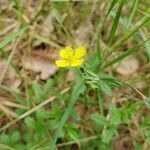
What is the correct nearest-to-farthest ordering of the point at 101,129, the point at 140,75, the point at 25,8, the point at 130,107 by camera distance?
the point at 130,107 → the point at 101,129 → the point at 140,75 → the point at 25,8

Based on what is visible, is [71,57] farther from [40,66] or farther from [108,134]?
[40,66]

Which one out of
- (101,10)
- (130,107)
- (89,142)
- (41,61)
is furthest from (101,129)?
(101,10)

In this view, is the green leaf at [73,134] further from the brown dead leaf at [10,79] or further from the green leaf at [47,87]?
the brown dead leaf at [10,79]

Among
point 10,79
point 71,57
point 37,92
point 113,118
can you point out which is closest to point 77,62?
point 71,57

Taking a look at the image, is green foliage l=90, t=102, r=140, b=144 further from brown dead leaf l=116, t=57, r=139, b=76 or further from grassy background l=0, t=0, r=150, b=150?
brown dead leaf l=116, t=57, r=139, b=76

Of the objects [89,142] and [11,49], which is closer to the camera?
[89,142]

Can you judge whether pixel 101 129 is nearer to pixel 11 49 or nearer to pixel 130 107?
pixel 130 107

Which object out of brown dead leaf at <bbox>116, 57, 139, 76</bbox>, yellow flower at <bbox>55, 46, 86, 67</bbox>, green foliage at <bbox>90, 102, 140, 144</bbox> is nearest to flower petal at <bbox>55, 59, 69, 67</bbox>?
yellow flower at <bbox>55, 46, 86, 67</bbox>
